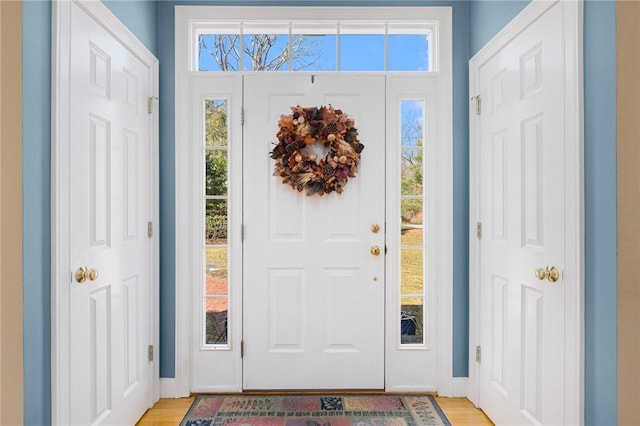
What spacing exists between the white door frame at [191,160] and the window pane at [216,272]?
110 millimetres

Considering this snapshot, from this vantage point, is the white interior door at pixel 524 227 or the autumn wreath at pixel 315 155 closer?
the white interior door at pixel 524 227

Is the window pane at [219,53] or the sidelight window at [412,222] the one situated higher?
the window pane at [219,53]

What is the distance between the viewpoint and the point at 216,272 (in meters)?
2.65

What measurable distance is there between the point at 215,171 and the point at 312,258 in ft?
2.64

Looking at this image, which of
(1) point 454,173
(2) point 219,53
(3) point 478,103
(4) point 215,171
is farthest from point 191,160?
(3) point 478,103

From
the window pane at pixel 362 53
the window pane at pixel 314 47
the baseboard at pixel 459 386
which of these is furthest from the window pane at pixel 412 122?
the baseboard at pixel 459 386

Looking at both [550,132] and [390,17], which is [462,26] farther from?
[550,132]

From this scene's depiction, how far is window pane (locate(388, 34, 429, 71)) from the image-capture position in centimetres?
265

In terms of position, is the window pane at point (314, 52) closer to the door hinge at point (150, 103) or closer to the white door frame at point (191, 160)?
the white door frame at point (191, 160)

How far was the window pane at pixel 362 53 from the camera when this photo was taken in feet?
8.68

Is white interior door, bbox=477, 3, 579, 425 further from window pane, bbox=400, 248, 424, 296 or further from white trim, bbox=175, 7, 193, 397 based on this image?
white trim, bbox=175, 7, 193, 397

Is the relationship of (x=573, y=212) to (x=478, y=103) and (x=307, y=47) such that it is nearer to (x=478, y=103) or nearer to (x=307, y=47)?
(x=478, y=103)
